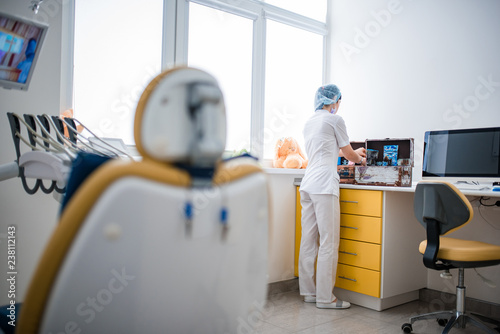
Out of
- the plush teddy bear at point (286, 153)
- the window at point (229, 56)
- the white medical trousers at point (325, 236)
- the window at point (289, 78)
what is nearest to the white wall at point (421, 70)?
the window at point (289, 78)

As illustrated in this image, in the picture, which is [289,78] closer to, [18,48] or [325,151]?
[325,151]

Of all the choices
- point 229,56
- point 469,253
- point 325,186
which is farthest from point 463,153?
point 229,56

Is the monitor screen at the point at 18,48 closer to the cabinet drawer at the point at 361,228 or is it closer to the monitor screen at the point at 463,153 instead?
the cabinet drawer at the point at 361,228

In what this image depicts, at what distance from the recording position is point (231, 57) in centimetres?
356

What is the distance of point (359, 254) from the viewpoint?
2.90 metres

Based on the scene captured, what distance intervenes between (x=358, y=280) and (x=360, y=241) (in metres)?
0.28

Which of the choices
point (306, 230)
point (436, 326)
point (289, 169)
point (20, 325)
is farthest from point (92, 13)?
point (436, 326)

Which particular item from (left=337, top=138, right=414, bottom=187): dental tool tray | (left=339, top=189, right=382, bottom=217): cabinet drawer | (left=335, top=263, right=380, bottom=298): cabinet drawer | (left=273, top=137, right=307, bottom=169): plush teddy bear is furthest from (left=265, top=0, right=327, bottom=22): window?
(left=335, top=263, right=380, bottom=298): cabinet drawer

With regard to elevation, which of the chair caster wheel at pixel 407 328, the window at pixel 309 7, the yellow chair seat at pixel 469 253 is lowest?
the chair caster wheel at pixel 407 328

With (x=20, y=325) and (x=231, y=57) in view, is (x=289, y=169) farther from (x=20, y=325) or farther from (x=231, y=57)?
(x=20, y=325)

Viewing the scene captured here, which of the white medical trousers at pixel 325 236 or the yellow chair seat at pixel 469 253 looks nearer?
the yellow chair seat at pixel 469 253

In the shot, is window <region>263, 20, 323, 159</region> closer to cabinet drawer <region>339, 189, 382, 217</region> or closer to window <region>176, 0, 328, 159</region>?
window <region>176, 0, 328, 159</region>

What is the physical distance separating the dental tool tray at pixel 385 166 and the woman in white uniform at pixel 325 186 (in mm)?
87

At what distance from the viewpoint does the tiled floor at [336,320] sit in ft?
8.02
